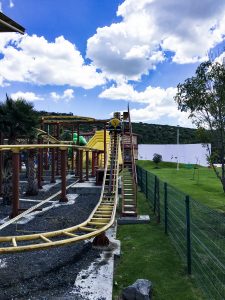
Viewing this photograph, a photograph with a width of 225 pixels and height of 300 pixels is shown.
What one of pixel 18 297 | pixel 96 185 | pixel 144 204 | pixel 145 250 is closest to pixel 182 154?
pixel 96 185

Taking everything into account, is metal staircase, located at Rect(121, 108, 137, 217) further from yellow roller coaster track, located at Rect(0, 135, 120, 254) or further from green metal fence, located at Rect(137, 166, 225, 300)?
green metal fence, located at Rect(137, 166, 225, 300)

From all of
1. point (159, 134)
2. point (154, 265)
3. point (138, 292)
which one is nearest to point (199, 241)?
point (154, 265)

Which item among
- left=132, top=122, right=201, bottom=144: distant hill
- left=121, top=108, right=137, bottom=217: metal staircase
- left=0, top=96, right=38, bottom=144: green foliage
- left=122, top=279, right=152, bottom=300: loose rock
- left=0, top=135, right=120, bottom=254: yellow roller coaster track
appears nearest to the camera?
left=122, top=279, right=152, bottom=300: loose rock

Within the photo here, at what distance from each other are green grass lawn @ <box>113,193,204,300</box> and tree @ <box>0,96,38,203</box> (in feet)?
19.4

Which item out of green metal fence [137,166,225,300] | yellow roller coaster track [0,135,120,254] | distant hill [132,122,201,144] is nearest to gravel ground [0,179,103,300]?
yellow roller coaster track [0,135,120,254]

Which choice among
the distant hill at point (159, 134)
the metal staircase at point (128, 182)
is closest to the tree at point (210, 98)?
the metal staircase at point (128, 182)

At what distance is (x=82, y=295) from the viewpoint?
20.3 feet

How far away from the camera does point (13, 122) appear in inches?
575

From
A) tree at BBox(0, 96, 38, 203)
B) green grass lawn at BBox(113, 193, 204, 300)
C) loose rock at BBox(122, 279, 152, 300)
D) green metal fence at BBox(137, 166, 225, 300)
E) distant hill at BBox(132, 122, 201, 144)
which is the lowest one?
green grass lawn at BBox(113, 193, 204, 300)

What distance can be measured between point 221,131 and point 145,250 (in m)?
5.97

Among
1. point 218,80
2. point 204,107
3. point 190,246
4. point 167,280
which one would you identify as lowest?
point 167,280

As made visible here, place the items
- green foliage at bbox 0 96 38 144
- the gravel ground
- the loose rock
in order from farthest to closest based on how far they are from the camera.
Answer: green foliage at bbox 0 96 38 144 < the gravel ground < the loose rock

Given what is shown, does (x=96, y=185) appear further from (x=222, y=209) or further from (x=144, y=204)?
(x=222, y=209)

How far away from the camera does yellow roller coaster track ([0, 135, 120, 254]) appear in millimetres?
7464
